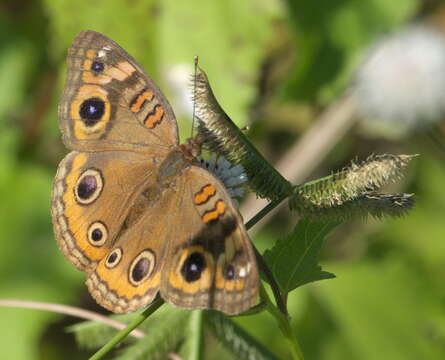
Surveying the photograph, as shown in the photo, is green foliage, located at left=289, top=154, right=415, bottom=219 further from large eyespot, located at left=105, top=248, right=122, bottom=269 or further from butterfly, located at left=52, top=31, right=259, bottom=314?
large eyespot, located at left=105, top=248, right=122, bottom=269

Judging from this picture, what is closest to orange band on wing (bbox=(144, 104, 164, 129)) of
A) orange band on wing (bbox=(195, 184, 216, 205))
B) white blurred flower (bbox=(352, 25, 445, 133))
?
orange band on wing (bbox=(195, 184, 216, 205))

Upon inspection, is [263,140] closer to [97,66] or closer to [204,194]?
[97,66]

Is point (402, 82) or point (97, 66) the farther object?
point (402, 82)

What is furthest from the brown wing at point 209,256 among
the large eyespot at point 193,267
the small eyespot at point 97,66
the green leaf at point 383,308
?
the green leaf at point 383,308

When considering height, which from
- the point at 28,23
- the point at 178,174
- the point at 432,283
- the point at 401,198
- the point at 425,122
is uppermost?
the point at 28,23

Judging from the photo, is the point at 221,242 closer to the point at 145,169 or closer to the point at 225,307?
the point at 225,307

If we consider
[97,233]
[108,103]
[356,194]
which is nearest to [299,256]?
[356,194]

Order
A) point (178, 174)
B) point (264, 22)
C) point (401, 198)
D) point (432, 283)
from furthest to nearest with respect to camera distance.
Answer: point (432, 283), point (264, 22), point (178, 174), point (401, 198)

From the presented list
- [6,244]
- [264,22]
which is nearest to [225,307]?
[264,22]
